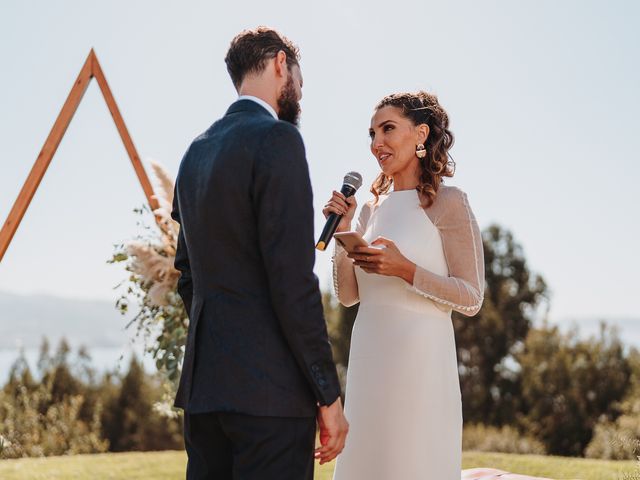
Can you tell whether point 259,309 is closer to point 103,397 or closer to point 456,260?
point 456,260

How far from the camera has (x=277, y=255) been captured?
97.2 inches

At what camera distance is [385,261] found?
3391mm

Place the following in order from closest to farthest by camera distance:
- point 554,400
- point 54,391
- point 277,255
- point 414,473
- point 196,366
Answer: point 277,255, point 196,366, point 414,473, point 54,391, point 554,400

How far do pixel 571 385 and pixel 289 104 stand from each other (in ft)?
78.8

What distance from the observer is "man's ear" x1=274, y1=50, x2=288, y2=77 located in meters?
2.76

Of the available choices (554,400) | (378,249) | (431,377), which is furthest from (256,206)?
(554,400)

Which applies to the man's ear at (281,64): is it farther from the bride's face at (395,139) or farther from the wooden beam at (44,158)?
the wooden beam at (44,158)

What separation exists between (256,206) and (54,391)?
2240 centimetres

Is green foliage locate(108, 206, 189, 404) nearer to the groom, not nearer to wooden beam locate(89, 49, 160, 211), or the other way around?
wooden beam locate(89, 49, 160, 211)

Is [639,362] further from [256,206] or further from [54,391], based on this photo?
[256,206]

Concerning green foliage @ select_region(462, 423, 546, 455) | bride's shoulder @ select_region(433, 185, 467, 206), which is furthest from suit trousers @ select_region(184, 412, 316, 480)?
green foliage @ select_region(462, 423, 546, 455)

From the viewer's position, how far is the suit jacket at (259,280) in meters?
2.49

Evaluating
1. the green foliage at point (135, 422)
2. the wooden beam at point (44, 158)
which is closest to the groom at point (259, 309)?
the wooden beam at point (44, 158)

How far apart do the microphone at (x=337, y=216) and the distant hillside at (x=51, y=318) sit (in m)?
20.8
